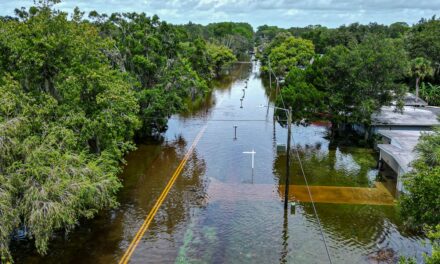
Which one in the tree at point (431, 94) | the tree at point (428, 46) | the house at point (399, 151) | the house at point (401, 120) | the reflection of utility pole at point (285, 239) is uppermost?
the tree at point (428, 46)

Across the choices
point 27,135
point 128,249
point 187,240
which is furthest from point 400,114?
point 27,135

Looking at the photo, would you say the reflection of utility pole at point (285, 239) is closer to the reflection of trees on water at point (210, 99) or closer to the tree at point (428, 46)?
the reflection of trees on water at point (210, 99)

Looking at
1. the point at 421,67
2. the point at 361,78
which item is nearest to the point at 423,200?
the point at 361,78

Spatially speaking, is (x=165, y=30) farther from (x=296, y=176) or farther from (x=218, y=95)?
(x=218, y=95)

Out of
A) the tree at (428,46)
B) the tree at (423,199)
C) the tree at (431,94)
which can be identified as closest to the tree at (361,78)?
the tree at (423,199)

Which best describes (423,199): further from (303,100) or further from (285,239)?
(303,100)

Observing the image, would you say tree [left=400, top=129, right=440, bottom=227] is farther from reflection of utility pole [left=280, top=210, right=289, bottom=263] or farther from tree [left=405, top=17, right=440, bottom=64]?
tree [left=405, top=17, right=440, bottom=64]
